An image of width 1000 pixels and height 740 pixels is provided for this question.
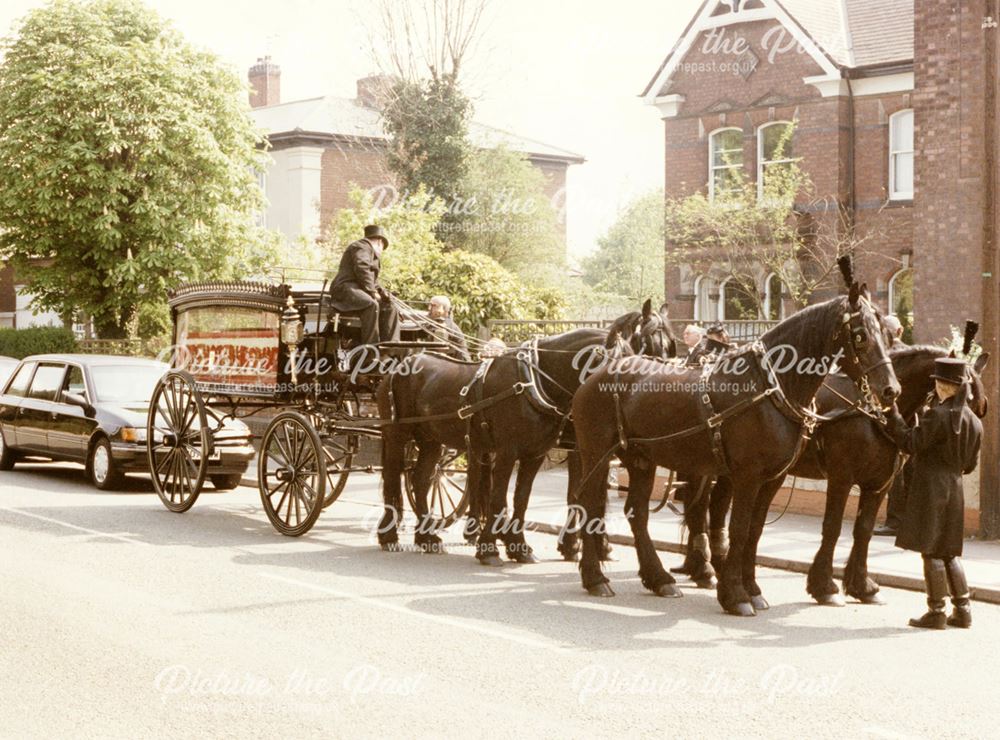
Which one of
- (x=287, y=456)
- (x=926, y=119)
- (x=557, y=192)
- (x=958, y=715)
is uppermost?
(x=557, y=192)

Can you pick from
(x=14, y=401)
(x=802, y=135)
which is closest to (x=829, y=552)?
(x=14, y=401)

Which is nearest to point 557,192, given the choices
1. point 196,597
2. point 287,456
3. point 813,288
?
point 813,288

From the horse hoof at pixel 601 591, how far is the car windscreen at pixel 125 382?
905cm

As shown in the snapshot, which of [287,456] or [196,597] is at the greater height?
[287,456]

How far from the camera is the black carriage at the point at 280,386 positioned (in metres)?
12.3

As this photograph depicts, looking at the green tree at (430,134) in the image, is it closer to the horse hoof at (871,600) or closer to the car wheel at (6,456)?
the car wheel at (6,456)

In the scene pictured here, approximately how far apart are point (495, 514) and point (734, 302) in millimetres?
19335

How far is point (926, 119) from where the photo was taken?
48.6 feet

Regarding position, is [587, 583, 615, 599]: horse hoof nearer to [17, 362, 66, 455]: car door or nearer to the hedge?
[17, 362, 66, 455]: car door

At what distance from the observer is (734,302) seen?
2906 centimetres

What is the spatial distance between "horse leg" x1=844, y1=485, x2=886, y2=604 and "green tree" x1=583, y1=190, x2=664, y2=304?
2179 inches

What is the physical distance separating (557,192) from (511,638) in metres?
43.4

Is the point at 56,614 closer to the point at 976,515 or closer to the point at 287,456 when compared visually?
the point at 287,456

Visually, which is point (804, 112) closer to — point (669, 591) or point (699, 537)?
point (699, 537)
